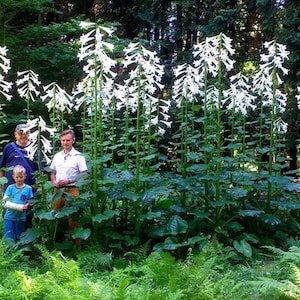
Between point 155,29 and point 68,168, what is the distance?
1138cm

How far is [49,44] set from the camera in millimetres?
11508

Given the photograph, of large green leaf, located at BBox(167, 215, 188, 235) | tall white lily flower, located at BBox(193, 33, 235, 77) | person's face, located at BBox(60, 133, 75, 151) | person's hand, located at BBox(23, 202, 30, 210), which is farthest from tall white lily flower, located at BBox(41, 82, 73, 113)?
large green leaf, located at BBox(167, 215, 188, 235)

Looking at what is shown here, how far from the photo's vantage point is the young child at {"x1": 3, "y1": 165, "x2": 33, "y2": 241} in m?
5.50

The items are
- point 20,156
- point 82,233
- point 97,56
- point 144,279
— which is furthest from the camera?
point 20,156

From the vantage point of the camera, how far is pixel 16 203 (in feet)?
18.2

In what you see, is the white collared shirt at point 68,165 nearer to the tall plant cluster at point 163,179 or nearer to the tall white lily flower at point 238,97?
the tall plant cluster at point 163,179

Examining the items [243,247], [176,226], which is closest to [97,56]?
[176,226]

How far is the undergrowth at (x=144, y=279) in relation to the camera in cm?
362

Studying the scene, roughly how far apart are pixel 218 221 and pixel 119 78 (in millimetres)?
8642

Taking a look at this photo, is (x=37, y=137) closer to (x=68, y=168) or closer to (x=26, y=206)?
(x=68, y=168)

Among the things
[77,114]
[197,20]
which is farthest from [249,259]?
[197,20]

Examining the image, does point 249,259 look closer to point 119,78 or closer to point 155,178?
point 155,178

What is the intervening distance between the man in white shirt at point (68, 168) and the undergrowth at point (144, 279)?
0.76 meters

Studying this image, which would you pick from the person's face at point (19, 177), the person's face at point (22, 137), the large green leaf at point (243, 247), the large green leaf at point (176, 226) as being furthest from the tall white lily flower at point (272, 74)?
the person's face at point (19, 177)
